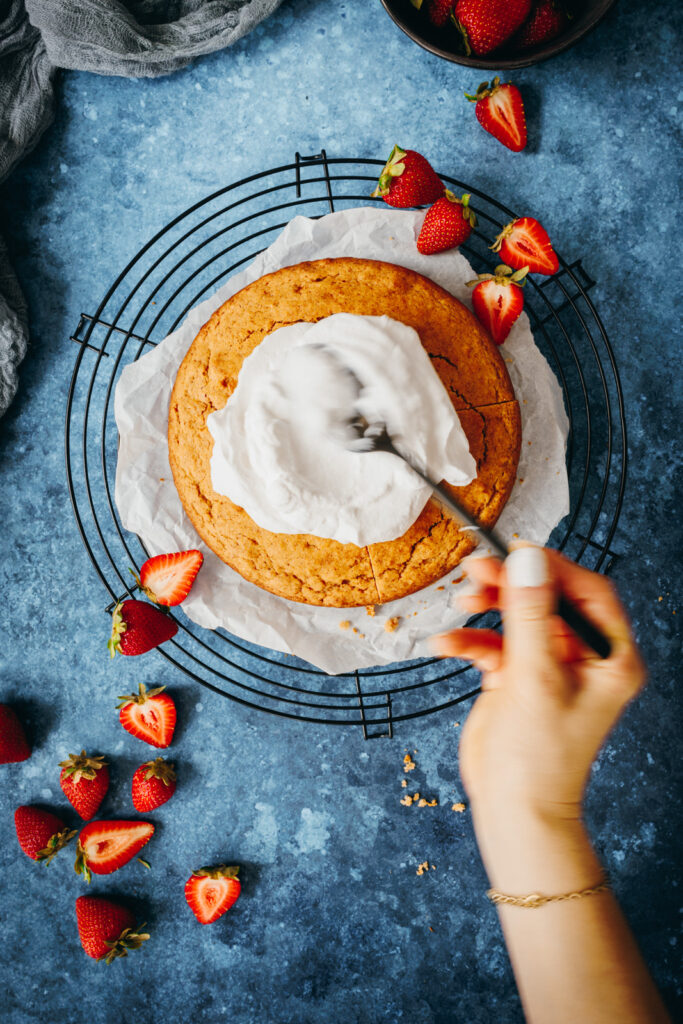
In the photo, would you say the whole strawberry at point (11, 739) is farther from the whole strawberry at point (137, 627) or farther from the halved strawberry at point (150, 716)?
the whole strawberry at point (137, 627)

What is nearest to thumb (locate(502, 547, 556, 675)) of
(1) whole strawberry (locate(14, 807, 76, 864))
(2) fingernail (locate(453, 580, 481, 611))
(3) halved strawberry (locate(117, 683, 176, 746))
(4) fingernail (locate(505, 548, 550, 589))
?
(4) fingernail (locate(505, 548, 550, 589))

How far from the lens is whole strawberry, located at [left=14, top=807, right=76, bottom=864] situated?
2.77 m

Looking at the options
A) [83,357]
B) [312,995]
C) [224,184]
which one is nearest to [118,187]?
[224,184]

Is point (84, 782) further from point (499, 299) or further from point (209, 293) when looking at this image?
point (499, 299)

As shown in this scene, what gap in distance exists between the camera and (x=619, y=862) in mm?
2725

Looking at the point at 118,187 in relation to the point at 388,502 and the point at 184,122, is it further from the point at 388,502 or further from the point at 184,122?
the point at 388,502

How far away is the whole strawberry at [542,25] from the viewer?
2.50 metres

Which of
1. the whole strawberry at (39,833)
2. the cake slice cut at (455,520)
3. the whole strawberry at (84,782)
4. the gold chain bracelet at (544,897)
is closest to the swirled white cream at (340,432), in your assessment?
the cake slice cut at (455,520)

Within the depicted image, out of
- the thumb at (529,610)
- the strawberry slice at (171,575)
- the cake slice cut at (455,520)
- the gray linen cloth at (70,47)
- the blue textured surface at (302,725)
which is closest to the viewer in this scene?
the thumb at (529,610)

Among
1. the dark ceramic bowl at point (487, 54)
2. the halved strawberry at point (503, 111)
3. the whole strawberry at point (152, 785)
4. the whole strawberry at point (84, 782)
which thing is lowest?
the whole strawberry at point (84, 782)

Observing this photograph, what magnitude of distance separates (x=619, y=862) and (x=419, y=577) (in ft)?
5.10

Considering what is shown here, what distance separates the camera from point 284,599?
2.56m

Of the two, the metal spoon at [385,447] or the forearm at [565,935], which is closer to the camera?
the forearm at [565,935]

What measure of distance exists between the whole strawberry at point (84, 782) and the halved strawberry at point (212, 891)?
0.53 metres
